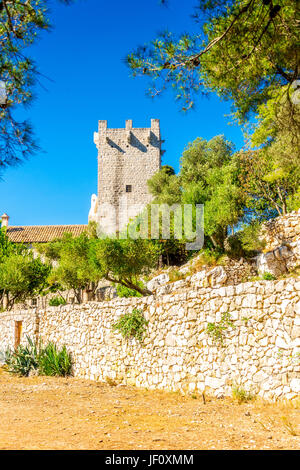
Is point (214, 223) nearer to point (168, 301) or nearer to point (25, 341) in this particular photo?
point (25, 341)

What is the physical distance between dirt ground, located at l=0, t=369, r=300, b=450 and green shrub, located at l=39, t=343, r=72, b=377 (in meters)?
3.24

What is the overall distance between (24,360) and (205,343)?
6866 mm

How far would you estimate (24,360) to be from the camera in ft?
38.5

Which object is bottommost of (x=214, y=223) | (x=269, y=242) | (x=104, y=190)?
(x=269, y=242)

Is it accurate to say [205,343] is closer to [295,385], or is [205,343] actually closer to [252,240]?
[295,385]

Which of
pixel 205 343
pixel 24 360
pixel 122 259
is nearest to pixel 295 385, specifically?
pixel 205 343

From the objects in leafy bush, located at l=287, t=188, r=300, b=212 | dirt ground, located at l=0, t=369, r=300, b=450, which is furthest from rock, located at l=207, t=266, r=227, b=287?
dirt ground, located at l=0, t=369, r=300, b=450

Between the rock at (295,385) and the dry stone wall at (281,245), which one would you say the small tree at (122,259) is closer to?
the dry stone wall at (281,245)

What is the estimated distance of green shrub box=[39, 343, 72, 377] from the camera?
10984mm

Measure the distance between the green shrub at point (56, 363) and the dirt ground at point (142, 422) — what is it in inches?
127

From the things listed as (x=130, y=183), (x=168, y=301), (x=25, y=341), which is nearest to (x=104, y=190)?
(x=130, y=183)

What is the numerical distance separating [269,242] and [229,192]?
4499 mm

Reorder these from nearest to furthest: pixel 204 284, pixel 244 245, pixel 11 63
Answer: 1. pixel 11 63
2. pixel 204 284
3. pixel 244 245

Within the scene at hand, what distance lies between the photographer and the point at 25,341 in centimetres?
1358
